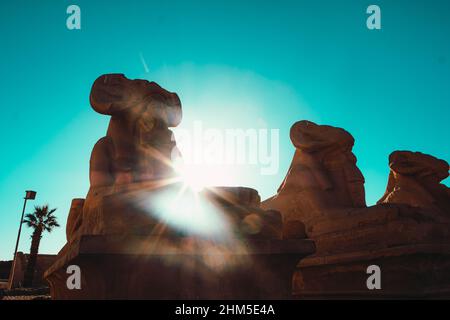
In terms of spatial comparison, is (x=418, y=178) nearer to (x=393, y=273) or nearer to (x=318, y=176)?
(x=318, y=176)

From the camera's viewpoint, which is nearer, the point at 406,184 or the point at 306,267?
the point at 306,267

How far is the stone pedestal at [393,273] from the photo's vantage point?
4.70 meters

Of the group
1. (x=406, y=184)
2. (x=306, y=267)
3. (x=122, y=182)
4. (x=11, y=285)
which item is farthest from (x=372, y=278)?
(x=11, y=285)

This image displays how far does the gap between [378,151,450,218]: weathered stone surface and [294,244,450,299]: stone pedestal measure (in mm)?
1648

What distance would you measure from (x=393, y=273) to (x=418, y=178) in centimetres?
231

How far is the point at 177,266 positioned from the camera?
284 centimetres

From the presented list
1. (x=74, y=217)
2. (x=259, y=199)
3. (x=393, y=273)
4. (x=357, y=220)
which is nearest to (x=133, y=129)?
(x=74, y=217)

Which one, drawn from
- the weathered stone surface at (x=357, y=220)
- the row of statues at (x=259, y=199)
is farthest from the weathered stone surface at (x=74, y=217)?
the weathered stone surface at (x=357, y=220)

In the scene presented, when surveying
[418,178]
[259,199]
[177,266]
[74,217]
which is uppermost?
[418,178]

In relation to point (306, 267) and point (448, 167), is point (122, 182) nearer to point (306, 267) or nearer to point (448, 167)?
point (306, 267)

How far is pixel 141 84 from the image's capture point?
407 cm

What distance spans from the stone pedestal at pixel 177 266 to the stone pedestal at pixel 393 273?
89.4 inches

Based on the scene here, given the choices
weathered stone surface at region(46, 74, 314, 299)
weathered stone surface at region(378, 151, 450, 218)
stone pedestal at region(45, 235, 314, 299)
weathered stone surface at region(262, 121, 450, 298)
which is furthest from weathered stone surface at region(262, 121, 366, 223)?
stone pedestal at region(45, 235, 314, 299)
